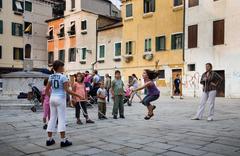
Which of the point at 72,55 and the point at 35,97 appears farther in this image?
the point at 72,55

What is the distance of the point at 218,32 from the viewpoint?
25266 mm

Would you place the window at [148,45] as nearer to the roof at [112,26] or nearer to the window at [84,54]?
the roof at [112,26]

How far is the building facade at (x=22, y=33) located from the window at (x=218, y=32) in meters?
25.0

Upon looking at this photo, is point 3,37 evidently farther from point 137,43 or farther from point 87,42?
point 137,43

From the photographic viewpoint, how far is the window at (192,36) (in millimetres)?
26938

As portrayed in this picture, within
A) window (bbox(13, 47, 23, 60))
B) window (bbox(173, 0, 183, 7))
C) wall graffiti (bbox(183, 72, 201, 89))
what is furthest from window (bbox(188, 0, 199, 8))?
window (bbox(13, 47, 23, 60))

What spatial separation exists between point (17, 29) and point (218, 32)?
92.3ft

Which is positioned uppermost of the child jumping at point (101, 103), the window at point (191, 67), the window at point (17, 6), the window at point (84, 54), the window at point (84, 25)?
the window at point (17, 6)

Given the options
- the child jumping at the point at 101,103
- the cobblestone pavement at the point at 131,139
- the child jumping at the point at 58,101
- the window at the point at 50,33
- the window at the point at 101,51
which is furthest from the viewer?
the window at the point at 50,33

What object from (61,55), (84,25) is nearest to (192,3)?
(84,25)

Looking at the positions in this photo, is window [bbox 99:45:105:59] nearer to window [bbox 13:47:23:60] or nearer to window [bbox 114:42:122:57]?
window [bbox 114:42:122:57]

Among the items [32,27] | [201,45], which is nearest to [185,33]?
[201,45]

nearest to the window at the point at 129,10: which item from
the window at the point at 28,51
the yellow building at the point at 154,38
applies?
the yellow building at the point at 154,38

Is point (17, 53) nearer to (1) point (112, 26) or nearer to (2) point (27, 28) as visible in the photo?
(2) point (27, 28)
